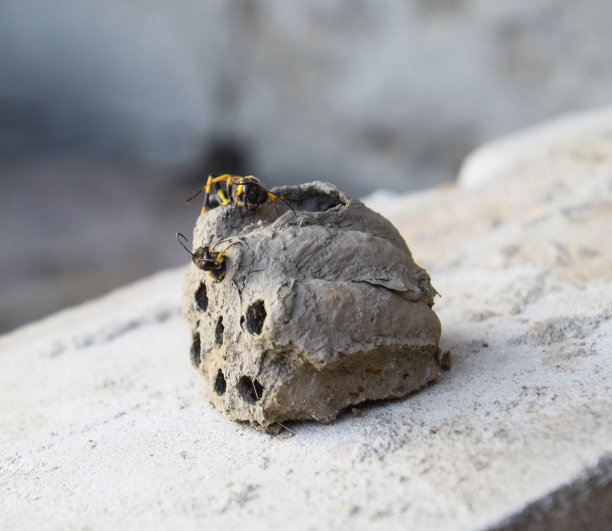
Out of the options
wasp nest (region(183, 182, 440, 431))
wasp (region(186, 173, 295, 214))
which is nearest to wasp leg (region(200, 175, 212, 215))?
wasp (region(186, 173, 295, 214))

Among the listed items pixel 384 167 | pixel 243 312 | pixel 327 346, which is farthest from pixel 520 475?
pixel 384 167

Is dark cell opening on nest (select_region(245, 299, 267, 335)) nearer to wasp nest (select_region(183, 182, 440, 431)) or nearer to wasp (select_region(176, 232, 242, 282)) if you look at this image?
wasp nest (select_region(183, 182, 440, 431))

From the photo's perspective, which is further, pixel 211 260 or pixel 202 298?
pixel 202 298

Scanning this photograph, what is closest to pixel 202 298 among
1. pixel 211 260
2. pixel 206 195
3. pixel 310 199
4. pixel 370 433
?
pixel 211 260

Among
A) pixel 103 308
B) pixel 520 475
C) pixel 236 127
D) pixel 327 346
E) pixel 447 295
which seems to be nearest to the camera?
pixel 520 475

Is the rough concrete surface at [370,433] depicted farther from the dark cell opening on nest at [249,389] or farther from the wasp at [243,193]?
the wasp at [243,193]

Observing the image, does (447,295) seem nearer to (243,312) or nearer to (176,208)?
(243,312)

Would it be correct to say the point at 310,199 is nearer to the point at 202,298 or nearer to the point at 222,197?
the point at 222,197
